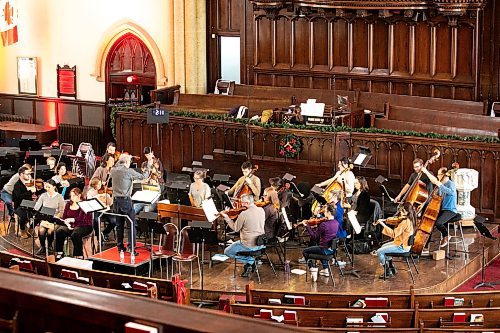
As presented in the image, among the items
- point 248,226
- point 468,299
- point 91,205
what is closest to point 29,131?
point 91,205

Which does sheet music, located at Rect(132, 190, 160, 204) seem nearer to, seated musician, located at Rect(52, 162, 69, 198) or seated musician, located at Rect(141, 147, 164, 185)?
seated musician, located at Rect(141, 147, 164, 185)

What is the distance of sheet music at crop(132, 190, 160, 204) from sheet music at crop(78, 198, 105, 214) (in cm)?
88

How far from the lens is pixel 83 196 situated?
603 inches

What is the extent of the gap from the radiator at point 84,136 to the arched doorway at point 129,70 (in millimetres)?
850

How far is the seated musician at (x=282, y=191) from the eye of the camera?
47.4 feet

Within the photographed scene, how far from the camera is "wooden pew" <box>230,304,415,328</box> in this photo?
32.6 feet

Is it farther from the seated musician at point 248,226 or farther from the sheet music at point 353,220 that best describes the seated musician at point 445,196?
the seated musician at point 248,226

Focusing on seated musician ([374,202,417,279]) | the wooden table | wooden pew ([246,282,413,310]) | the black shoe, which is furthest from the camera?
the wooden table

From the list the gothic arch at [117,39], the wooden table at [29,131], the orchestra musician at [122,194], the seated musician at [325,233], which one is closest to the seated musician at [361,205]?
the seated musician at [325,233]

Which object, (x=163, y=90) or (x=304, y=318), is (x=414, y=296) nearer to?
(x=304, y=318)

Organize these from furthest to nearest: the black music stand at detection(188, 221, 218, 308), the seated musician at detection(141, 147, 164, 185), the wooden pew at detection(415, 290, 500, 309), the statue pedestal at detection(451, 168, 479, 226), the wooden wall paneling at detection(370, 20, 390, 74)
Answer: the wooden wall paneling at detection(370, 20, 390, 74) < the statue pedestal at detection(451, 168, 479, 226) < the seated musician at detection(141, 147, 164, 185) < the black music stand at detection(188, 221, 218, 308) < the wooden pew at detection(415, 290, 500, 309)

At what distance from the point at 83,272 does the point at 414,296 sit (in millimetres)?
3922

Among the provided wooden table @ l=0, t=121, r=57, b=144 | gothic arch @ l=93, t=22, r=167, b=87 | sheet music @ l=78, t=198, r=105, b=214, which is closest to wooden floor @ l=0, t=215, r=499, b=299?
sheet music @ l=78, t=198, r=105, b=214

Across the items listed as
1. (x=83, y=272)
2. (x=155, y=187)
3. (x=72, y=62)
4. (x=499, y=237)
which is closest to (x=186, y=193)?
(x=155, y=187)
